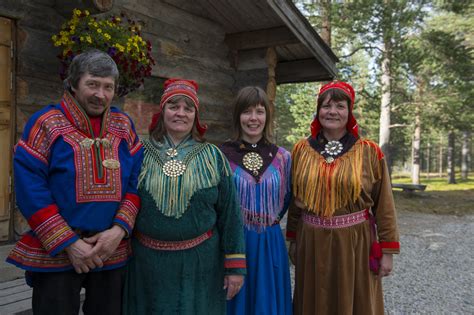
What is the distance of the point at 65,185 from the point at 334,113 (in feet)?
5.22

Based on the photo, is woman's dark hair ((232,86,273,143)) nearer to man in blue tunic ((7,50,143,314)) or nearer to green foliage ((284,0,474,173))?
man in blue tunic ((7,50,143,314))

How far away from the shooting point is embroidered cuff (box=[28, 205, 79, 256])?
1.67 m

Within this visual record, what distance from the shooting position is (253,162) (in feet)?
8.29

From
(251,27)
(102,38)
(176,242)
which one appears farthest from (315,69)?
(176,242)

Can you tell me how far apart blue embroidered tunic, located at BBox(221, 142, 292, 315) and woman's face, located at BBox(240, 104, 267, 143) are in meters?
0.13

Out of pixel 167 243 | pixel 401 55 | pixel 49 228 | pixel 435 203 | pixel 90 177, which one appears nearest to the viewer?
pixel 49 228

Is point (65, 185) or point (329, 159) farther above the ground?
point (329, 159)

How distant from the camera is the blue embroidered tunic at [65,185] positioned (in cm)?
168

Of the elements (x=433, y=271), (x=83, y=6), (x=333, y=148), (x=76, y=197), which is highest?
(x=83, y=6)

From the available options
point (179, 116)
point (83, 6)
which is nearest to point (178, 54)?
point (83, 6)

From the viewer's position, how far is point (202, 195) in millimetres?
2018

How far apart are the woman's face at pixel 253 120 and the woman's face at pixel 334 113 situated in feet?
1.26

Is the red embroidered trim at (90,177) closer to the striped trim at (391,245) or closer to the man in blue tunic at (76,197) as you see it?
the man in blue tunic at (76,197)

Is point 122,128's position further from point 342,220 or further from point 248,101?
point 342,220
